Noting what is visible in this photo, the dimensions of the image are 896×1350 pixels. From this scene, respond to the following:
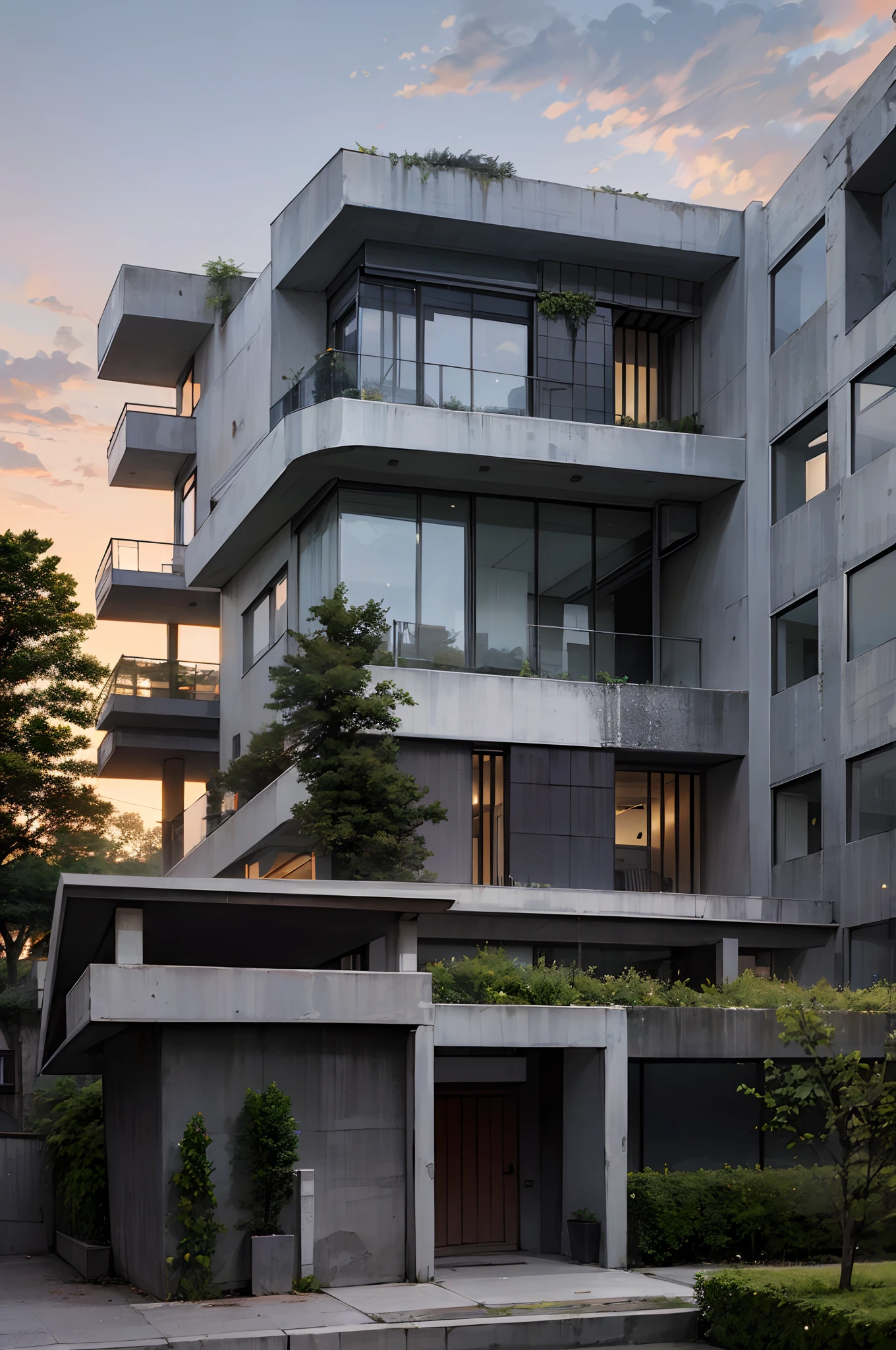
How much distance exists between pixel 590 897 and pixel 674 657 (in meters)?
7.53

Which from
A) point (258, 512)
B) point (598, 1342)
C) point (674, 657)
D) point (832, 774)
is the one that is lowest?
point (598, 1342)

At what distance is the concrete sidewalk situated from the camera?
15609 millimetres

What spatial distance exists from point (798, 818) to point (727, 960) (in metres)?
4.17

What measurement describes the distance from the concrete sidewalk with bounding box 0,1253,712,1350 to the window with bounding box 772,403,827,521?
59.7 feet

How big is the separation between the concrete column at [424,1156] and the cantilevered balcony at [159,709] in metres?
24.8

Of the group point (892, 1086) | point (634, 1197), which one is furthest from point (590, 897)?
point (892, 1086)

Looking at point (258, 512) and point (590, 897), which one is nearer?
point (590, 897)

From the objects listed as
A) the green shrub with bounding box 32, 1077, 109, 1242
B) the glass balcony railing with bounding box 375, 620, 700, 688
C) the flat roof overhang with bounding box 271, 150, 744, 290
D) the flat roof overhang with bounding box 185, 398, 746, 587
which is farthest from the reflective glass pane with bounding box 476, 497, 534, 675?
the green shrub with bounding box 32, 1077, 109, 1242

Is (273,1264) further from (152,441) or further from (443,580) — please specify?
(152,441)

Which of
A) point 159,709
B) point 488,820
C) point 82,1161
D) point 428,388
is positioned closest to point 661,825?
point 488,820

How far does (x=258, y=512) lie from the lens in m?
37.2

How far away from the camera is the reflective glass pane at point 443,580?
3422 centimetres

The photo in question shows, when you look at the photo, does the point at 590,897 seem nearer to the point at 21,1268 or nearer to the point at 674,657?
the point at 674,657

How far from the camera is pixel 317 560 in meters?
35.8
